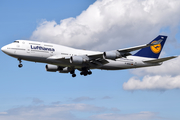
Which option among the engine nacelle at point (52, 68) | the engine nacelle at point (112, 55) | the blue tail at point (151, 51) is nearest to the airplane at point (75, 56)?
the engine nacelle at point (112, 55)

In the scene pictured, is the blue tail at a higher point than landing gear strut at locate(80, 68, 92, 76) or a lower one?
higher

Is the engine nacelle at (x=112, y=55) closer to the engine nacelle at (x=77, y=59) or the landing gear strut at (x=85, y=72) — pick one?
the engine nacelle at (x=77, y=59)

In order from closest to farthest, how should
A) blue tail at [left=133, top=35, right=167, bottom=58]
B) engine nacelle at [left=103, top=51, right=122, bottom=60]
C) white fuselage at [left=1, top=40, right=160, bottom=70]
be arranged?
white fuselage at [left=1, top=40, right=160, bottom=70], engine nacelle at [left=103, top=51, right=122, bottom=60], blue tail at [left=133, top=35, right=167, bottom=58]

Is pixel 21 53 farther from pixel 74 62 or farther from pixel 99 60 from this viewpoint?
pixel 99 60

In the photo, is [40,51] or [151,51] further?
[151,51]

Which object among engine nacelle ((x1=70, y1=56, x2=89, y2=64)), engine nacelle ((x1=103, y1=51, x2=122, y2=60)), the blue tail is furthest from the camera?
the blue tail

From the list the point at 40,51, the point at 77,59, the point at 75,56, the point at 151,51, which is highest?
the point at 151,51

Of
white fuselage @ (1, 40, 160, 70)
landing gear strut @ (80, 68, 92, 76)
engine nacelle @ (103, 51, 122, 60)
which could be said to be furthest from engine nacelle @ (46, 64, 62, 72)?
engine nacelle @ (103, 51, 122, 60)

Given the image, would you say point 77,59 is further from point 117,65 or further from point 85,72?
point 117,65

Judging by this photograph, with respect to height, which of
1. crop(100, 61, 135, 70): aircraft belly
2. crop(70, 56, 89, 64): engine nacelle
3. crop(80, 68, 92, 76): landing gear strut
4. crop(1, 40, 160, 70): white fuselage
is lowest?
crop(80, 68, 92, 76): landing gear strut

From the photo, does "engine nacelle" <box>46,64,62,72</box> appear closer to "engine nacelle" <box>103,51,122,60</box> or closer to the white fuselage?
the white fuselage

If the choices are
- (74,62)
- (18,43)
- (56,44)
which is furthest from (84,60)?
(18,43)

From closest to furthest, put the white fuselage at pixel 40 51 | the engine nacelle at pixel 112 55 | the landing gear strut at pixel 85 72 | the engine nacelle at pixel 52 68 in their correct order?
the white fuselage at pixel 40 51 → the engine nacelle at pixel 112 55 → the landing gear strut at pixel 85 72 → the engine nacelle at pixel 52 68

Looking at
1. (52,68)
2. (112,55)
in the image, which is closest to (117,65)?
(112,55)
